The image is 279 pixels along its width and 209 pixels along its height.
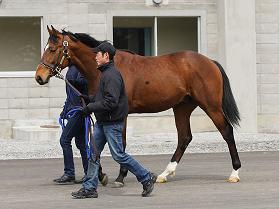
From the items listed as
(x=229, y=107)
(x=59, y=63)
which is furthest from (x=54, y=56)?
(x=229, y=107)

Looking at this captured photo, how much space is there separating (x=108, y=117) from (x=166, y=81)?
6.66 ft

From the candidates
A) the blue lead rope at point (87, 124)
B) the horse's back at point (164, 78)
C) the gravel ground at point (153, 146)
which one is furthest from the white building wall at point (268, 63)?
the blue lead rope at point (87, 124)

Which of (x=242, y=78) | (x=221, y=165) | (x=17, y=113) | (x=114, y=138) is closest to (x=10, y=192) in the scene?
(x=114, y=138)

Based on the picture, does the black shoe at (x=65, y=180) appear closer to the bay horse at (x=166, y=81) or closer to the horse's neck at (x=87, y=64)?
the bay horse at (x=166, y=81)

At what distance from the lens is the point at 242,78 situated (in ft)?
71.2

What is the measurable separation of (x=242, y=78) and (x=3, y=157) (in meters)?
8.35

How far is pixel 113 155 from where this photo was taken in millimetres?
9891

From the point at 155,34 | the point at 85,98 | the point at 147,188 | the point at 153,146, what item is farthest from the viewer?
the point at 155,34

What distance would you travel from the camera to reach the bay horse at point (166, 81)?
35.6 feet

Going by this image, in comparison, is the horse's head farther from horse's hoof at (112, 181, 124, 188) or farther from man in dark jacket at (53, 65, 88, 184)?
horse's hoof at (112, 181, 124, 188)

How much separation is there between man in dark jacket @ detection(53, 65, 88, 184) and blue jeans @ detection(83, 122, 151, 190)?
1076mm

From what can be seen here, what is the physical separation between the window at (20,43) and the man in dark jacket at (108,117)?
11853 mm

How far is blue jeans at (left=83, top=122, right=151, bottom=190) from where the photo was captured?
32.2ft

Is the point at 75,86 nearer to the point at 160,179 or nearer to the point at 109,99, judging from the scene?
the point at 109,99
